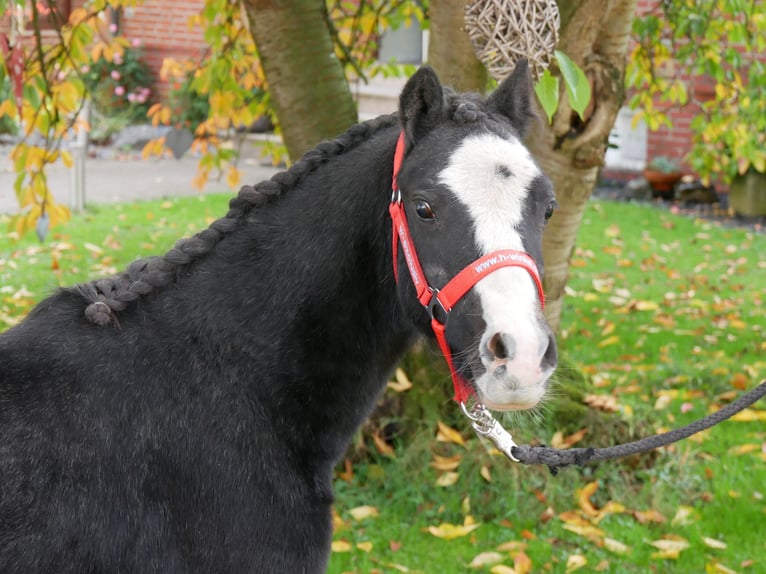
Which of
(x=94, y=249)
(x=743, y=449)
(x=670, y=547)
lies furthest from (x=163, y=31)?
(x=670, y=547)

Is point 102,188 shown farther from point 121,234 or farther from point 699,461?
point 699,461

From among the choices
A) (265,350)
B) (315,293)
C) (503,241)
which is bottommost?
(265,350)

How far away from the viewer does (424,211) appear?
2328 millimetres

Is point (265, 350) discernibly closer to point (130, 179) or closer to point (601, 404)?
point (601, 404)

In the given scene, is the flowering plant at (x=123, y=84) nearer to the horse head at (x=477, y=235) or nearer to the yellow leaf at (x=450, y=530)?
the yellow leaf at (x=450, y=530)

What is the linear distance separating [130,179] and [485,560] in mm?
9982

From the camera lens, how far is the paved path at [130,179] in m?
11.5

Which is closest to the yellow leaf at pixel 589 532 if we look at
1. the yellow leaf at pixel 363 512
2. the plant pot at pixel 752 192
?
the yellow leaf at pixel 363 512

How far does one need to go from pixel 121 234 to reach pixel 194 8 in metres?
7.49

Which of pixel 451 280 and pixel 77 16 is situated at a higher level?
pixel 451 280

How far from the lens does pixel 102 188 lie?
40.0 feet

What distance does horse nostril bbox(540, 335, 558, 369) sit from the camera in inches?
84.1

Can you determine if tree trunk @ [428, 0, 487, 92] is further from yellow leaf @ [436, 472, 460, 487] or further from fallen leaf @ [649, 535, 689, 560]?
fallen leaf @ [649, 535, 689, 560]

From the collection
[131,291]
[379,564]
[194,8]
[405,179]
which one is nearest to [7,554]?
[131,291]
